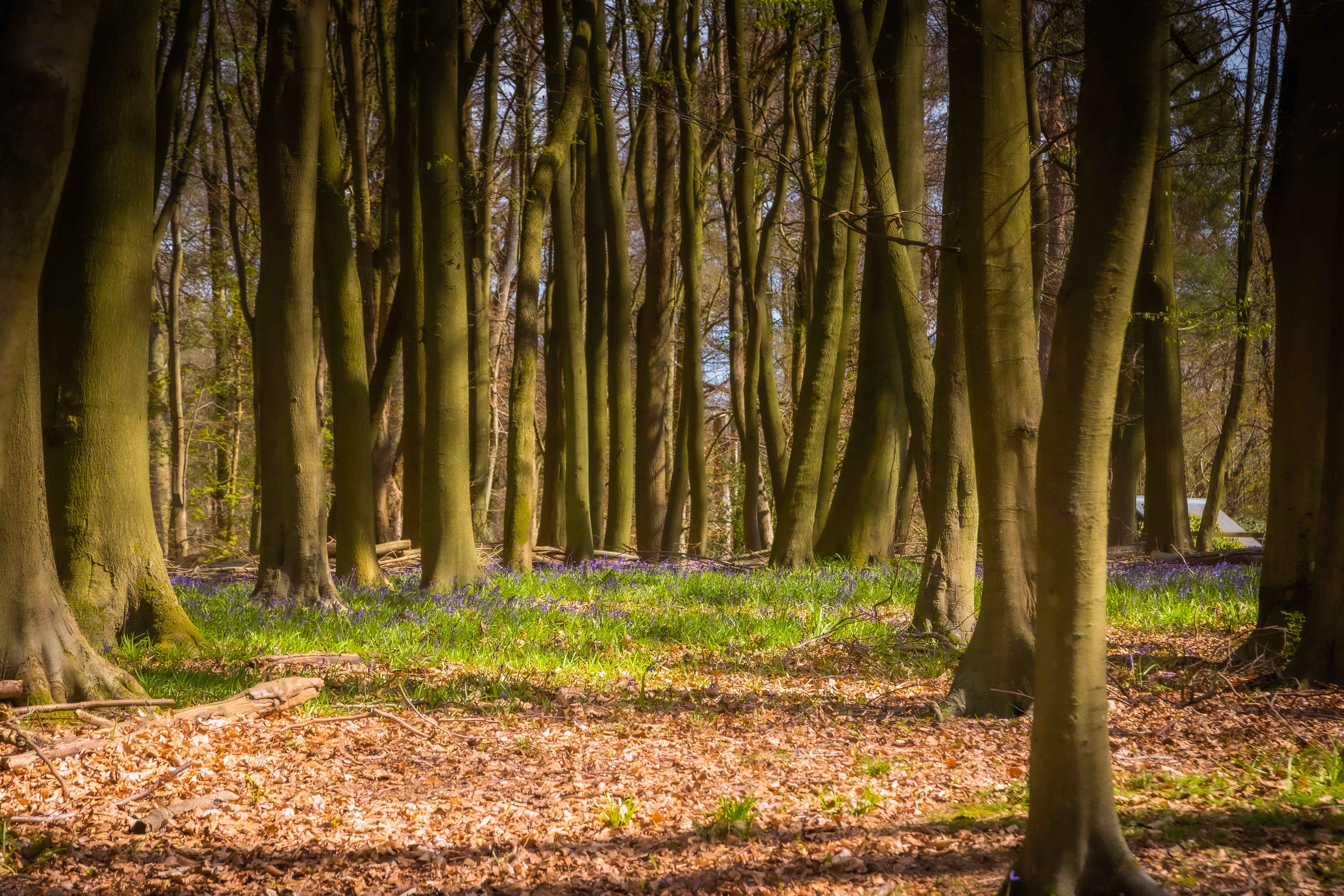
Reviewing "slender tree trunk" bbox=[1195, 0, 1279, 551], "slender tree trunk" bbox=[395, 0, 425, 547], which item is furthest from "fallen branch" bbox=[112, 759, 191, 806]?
"slender tree trunk" bbox=[1195, 0, 1279, 551]

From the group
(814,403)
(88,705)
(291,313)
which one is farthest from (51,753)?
(814,403)

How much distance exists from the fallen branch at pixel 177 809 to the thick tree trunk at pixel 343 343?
5.51 meters

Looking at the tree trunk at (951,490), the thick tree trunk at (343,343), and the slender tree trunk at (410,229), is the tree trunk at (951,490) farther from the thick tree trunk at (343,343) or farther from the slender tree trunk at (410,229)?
the thick tree trunk at (343,343)

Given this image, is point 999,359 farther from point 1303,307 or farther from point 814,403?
point 814,403

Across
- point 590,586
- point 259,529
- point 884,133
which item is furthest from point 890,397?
point 259,529

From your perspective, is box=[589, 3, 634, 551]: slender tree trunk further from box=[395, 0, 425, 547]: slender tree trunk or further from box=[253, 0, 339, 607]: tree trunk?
box=[253, 0, 339, 607]: tree trunk

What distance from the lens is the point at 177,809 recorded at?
3.23 meters

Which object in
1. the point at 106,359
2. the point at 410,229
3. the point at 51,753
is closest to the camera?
the point at 51,753

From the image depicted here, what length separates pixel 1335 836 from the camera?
2.80m

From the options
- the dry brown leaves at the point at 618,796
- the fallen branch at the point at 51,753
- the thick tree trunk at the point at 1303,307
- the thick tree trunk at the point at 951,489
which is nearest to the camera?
the dry brown leaves at the point at 618,796

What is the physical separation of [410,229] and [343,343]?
1.99 meters

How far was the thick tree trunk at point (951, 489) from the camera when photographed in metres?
5.68

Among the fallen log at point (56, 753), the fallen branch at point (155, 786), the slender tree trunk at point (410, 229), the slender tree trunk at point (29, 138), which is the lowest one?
the fallen branch at point (155, 786)

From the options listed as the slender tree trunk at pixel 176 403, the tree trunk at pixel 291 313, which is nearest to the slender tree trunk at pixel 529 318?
the tree trunk at pixel 291 313
